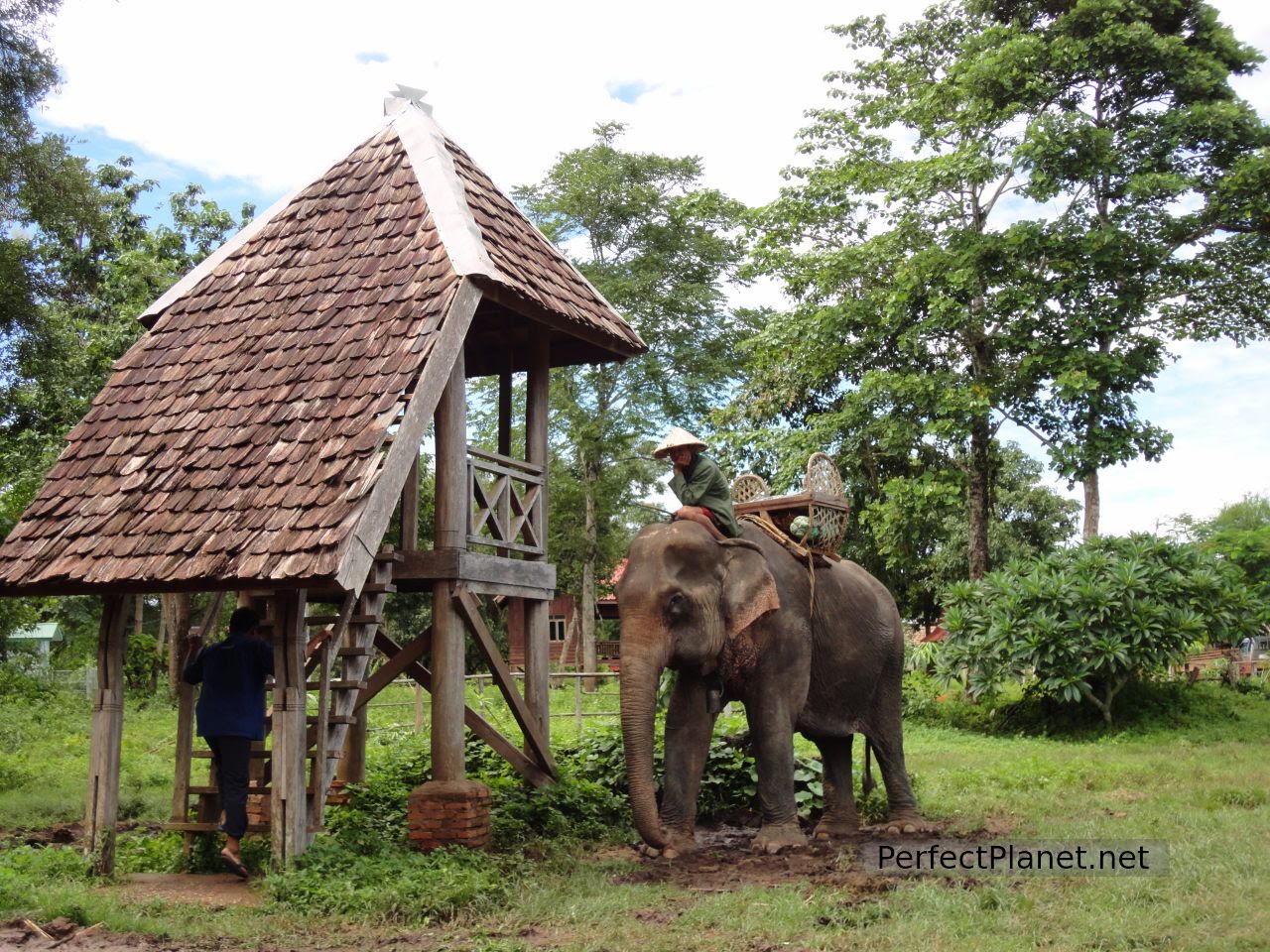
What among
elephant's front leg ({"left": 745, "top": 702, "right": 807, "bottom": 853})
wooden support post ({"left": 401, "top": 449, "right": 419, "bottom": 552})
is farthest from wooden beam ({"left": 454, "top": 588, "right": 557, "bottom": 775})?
elephant's front leg ({"left": 745, "top": 702, "right": 807, "bottom": 853})

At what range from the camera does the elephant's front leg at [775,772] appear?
9.55 meters

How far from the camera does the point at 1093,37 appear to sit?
784 inches

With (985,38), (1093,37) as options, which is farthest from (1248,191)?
(985,38)

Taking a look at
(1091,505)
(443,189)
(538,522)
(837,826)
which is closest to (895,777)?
(837,826)

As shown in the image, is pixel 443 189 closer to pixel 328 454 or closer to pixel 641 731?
pixel 328 454

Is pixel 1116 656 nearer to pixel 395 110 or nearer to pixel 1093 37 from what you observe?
pixel 1093 37

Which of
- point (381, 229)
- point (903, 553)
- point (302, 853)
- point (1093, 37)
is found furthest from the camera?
point (903, 553)

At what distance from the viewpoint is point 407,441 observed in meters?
8.81

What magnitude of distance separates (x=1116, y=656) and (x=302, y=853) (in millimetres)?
12379

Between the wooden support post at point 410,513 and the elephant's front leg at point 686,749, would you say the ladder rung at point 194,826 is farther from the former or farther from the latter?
the elephant's front leg at point 686,749

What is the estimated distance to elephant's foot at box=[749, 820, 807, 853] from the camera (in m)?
9.36

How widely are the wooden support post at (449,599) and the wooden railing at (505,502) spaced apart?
0.17 metres

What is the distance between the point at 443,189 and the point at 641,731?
495 centimetres

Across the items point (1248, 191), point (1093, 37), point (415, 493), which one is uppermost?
point (1093, 37)
